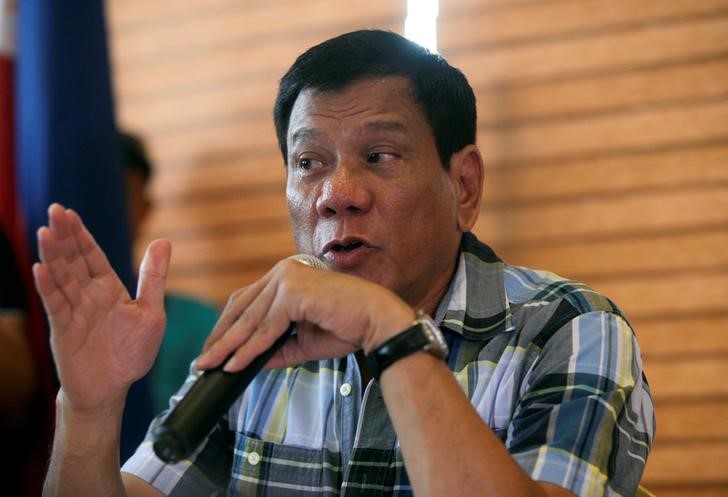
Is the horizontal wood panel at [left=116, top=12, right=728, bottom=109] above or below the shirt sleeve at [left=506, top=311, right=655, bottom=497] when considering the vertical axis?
above

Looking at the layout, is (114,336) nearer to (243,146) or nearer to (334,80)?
(334,80)

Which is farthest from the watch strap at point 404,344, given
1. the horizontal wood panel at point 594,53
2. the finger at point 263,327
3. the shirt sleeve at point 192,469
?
the horizontal wood panel at point 594,53

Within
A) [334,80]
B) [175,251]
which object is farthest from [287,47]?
[334,80]

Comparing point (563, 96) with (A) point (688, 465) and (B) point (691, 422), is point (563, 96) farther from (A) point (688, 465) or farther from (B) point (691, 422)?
(A) point (688, 465)

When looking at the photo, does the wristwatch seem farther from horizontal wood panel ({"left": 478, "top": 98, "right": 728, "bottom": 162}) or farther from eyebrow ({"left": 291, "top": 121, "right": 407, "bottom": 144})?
horizontal wood panel ({"left": 478, "top": 98, "right": 728, "bottom": 162})

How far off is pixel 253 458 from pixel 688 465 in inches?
80.3

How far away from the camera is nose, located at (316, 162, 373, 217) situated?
1807 mm

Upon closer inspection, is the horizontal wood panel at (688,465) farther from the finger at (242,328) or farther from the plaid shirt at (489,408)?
the finger at (242,328)

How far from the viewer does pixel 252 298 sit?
5.06 feet

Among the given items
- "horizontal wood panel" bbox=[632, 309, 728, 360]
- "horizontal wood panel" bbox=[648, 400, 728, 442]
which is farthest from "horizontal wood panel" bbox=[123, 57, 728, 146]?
"horizontal wood panel" bbox=[648, 400, 728, 442]

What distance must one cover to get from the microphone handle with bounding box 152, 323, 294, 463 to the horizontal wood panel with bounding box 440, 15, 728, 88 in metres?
2.46

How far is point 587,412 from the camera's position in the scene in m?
1.50

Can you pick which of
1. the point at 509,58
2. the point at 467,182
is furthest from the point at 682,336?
the point at 467,182

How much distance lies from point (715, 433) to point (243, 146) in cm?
223
